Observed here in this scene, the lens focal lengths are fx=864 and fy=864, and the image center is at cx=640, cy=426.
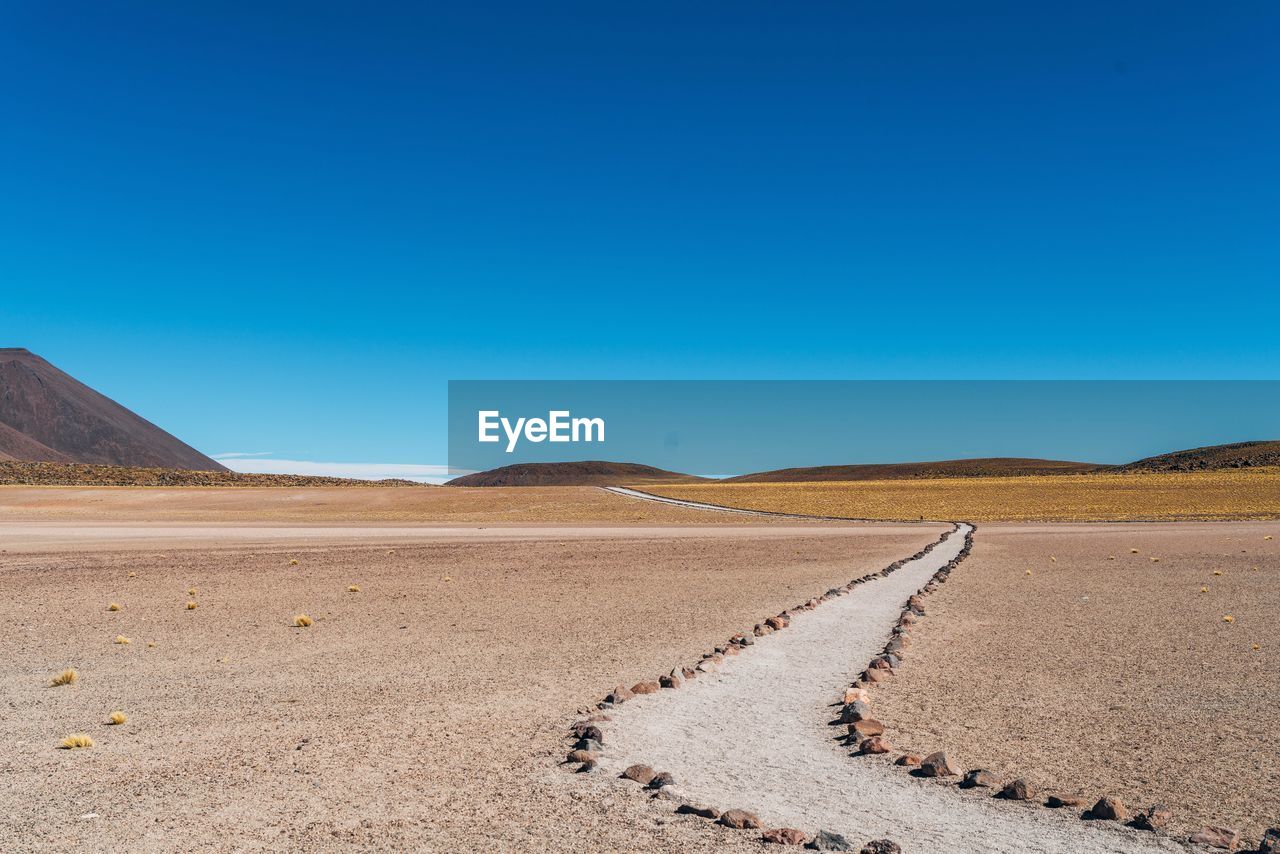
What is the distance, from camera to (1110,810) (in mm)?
6277

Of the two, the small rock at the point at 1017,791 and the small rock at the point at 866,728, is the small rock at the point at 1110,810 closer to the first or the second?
the small rock at the point at 1017,791

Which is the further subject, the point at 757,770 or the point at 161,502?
the point at 161,502

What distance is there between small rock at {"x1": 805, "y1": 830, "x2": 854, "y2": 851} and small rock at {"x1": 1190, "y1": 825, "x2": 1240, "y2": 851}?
2401 millimetres

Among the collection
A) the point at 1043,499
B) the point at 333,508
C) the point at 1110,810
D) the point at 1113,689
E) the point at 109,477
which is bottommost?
the point at 1113,689

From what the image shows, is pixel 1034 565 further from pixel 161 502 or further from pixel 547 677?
pixel 161 502

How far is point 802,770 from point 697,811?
1478 mm

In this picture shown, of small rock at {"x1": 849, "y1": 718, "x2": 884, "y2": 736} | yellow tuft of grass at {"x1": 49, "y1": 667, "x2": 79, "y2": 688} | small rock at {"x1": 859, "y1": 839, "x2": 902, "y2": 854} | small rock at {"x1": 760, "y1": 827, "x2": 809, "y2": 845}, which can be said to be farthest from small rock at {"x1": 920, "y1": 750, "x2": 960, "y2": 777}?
yellow tuft of grass at {"x1": 49, "y1": 667, "x2": 79, "y2": 688}

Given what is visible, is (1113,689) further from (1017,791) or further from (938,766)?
(1017,791)

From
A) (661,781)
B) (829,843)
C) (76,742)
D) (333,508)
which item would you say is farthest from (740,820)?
(333,508)

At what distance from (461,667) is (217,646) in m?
4.43

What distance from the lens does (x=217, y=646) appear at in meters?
13.5

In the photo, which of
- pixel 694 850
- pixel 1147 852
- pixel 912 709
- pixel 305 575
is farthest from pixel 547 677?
pixel 305 575

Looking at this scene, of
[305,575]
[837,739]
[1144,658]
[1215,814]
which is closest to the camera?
[1215,814]

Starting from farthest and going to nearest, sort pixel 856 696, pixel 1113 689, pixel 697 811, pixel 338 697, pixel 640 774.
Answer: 1. pixel 1113 689
2. pixel 338 697
3. pixel 856 696
4. pixel 640 774
5. pixel 697 811
